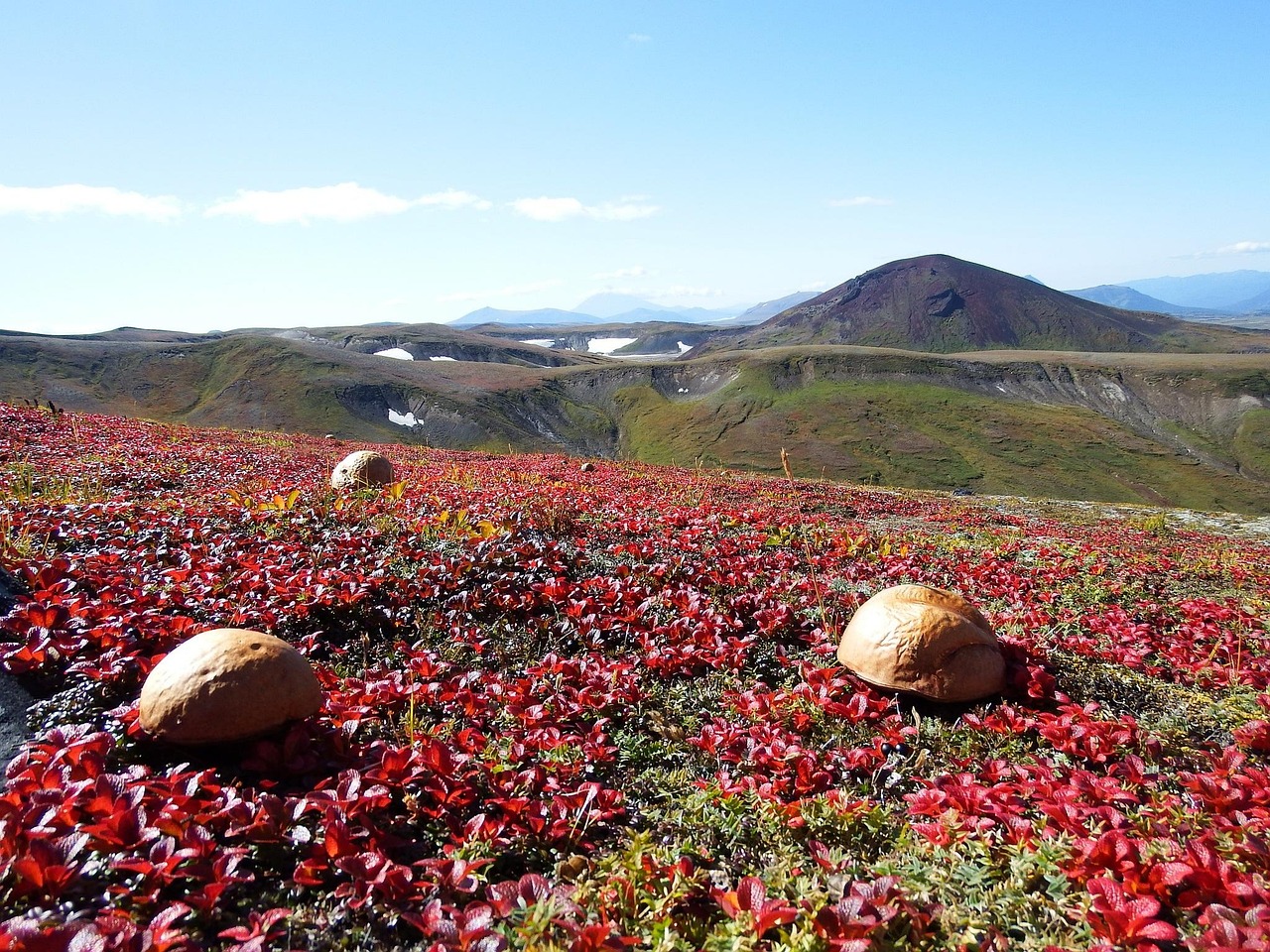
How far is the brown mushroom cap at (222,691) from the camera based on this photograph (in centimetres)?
481

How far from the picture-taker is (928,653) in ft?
21.6

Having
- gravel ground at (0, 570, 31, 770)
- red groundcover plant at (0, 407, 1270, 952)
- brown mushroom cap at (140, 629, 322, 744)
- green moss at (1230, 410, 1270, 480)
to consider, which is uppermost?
brown mushroom cap at (140, 629, 322, 744)

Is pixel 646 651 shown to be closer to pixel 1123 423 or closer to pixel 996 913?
pixel 996 913

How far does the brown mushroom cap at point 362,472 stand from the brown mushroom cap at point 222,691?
9.90 m

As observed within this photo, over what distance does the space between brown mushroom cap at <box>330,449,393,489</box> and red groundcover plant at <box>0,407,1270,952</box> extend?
265cm

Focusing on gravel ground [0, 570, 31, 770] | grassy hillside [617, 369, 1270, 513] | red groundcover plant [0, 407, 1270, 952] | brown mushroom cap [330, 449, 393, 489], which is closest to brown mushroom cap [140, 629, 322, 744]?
red groundcover plant [0, 407, 1270, 952]

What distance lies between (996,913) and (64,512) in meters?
12.5

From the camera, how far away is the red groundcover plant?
11.9ft

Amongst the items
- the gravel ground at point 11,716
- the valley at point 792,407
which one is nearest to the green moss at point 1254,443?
the valley at point 792,407

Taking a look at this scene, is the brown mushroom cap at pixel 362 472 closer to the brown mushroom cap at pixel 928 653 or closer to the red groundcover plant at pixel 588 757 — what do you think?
the red groundcover plant at pixel 588 757

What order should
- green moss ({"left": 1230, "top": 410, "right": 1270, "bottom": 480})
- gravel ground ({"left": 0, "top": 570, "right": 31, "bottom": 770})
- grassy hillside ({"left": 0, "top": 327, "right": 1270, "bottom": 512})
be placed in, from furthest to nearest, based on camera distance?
green moss ({"left": 1230, "top": 410, "right": 1270, "bottom": 480}) → grassy hillside ({"left": 0, "top": 327, "right": 1270, "bottom": 512}) → gravel ground ({"left": 0, "top": 570, "right": 31, "bottom": 770})

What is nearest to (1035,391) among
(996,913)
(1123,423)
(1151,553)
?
(1123,423)

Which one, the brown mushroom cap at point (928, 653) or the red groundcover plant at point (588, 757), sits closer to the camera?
the red groundcover plant at point (588, 757)

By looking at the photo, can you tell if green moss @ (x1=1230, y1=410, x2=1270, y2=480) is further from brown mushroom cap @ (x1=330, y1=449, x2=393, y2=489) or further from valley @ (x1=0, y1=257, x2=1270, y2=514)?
brown mushroom cap @ (x1=330, y1=449, x2=393, y2=489)
